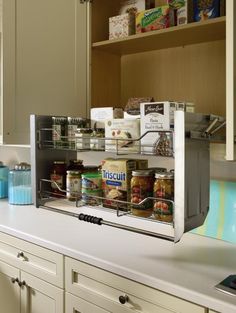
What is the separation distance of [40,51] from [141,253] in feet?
3.31

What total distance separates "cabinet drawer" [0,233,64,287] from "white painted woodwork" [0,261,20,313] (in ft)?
0.11

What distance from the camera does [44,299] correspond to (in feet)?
4.56

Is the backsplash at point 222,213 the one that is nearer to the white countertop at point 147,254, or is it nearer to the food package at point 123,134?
the white countertop at point 147,254

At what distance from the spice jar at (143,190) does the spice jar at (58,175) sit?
495 mm

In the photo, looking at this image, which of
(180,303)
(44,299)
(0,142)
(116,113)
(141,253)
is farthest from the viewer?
(0,142)

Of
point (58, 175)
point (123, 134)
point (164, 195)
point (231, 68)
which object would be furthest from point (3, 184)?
point (231, 68)

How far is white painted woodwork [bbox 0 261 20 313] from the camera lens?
151cm

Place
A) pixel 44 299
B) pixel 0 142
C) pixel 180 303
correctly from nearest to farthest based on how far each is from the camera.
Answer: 1. pixel 180 303
2. pixel 44 299
3. pixel 0 142

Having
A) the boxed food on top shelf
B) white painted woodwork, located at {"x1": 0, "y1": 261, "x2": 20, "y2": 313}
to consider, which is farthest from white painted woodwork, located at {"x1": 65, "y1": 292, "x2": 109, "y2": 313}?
the boxed food on top shelf

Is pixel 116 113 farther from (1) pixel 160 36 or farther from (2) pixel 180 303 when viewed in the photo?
(2) pixel 180 303

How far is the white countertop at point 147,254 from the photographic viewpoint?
996mm

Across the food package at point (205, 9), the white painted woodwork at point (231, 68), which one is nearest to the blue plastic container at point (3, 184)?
the food package at point (205, 9)

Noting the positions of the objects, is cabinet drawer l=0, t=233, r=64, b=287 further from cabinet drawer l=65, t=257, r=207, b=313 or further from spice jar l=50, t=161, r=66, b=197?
spice jar l=50, t=161, r=66, b=197

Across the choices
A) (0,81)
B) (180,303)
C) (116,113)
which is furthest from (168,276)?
(0,81)
